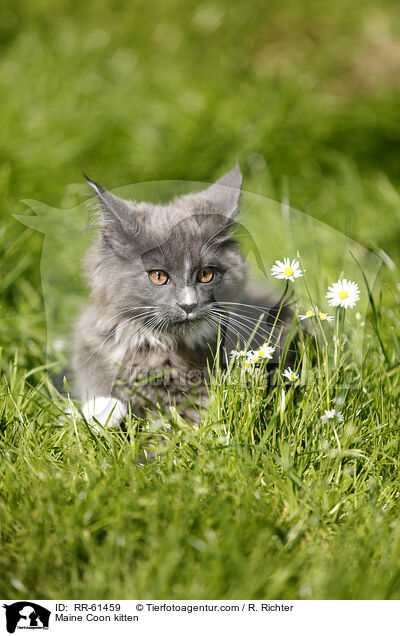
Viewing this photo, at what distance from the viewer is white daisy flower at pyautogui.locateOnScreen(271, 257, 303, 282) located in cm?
196

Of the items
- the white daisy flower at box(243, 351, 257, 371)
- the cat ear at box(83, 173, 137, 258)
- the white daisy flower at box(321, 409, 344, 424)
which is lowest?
the white daisy flower at box(321, 409, 344, 424)

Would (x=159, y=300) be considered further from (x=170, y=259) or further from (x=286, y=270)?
(x=286, y=270)

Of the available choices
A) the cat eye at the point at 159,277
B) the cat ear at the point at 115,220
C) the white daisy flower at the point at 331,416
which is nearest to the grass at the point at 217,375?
the white daisy flower at the point at 331,416

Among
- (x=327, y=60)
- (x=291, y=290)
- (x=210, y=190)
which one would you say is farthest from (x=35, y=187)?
(x=327, y=60)

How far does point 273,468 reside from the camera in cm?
181

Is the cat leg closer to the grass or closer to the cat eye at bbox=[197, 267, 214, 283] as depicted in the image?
the grass

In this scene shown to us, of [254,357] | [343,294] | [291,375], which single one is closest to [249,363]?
[254,357]

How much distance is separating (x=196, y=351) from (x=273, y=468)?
0.47m

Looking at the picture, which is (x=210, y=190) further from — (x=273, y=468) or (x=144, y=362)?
(x=273, y=468)

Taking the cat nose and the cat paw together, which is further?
the cat paw
